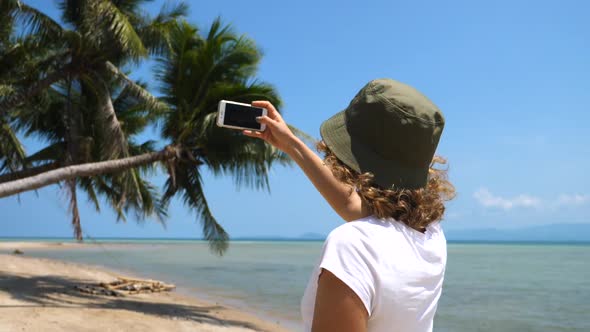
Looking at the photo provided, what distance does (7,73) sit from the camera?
11938mm

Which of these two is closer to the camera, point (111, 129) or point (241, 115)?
point (241, 115)

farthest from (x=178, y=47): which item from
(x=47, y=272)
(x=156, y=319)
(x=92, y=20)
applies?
(x=47, y=272)

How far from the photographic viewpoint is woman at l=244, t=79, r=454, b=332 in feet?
3.31

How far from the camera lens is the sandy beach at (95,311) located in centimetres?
866

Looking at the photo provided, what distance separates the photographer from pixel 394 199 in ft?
4.00

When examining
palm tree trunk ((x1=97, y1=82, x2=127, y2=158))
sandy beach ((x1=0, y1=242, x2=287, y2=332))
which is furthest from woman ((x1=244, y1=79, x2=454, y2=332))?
palm tree trunk ((x1=97, y1=82, x2=127, y2=158))

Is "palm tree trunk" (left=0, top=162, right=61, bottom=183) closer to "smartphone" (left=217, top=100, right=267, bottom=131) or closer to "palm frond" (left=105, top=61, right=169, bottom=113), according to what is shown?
"palm frond" (left=105, top=61, right=169, bottom=113)

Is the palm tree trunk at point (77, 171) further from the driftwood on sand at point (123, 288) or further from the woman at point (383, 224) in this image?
the woman at point (383, 224)

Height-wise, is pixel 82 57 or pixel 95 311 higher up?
pixel 82 57

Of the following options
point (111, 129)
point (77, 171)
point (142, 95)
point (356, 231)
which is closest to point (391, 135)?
point (356, 231)

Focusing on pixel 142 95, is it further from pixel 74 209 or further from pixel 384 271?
pixel 384 271

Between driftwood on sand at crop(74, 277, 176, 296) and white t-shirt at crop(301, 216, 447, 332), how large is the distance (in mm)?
13482

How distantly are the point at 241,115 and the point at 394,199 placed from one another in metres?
0.77

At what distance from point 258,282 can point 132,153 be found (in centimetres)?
834
